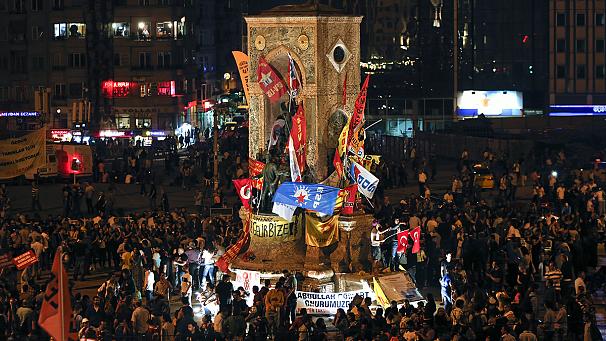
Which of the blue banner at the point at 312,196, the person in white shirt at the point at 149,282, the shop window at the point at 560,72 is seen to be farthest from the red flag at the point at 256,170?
the shop window at the point at 560,72

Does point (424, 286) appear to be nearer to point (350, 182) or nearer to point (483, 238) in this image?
point (483, 238)

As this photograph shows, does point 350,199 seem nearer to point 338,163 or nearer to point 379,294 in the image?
point 338,163

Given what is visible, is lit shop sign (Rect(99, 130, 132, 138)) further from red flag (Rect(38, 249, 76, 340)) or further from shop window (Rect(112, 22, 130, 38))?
red flag (Rect(38, 249, 76, 340))

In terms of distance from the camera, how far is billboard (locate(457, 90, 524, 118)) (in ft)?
358

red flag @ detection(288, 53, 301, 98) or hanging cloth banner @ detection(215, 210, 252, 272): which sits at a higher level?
red flag @ detection(288, 53, 301, 98)

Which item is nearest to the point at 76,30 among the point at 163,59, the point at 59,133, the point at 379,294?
the point at 163,59

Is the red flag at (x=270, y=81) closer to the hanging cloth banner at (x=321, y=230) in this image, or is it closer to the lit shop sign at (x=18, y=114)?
the hanging cloth banner at (x=321, y=230)

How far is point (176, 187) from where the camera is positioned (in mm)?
66375

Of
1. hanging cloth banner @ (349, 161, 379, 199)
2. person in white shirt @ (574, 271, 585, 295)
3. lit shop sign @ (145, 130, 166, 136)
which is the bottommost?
lit shop sign @ (145, 130, 166, 136)

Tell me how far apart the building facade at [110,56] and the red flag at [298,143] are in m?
65.1

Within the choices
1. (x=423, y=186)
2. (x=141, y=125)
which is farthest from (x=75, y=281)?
(x=141, y=125)

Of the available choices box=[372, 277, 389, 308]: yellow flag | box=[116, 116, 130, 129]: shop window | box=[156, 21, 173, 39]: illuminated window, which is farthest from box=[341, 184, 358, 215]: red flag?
box=[156, 21, 173, 39]: illuminated window

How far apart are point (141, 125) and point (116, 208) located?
45.0m

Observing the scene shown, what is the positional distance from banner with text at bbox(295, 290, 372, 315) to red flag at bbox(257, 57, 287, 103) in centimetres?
426
